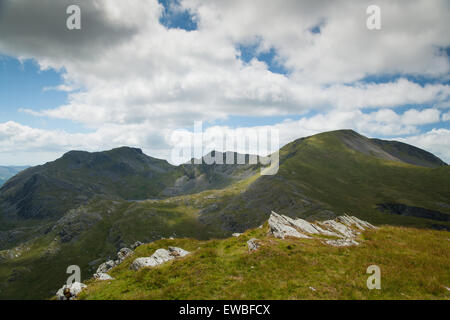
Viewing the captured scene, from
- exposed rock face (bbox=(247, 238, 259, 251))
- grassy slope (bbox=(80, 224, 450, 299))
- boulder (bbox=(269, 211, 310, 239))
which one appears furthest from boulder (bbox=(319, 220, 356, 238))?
exposed rock face (bbox=(247, 238, 259, 251))

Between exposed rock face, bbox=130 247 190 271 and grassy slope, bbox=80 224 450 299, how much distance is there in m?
2.76

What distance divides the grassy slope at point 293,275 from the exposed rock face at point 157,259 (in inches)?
109

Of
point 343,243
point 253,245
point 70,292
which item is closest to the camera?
point 70,292

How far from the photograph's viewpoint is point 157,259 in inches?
1128

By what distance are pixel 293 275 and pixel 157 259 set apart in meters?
17.9

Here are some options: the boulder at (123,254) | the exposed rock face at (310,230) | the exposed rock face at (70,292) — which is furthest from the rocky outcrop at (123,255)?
the exposed rock face at (310,230)

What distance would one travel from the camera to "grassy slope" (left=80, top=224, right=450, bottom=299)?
16.7 meters

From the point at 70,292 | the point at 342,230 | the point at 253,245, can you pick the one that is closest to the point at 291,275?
the point at 253,245

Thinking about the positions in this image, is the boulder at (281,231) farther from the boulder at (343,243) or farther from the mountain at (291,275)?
the boulder at (343,243)

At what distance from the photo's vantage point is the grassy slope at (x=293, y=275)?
16688 millimetres

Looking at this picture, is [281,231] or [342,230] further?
[342,230]

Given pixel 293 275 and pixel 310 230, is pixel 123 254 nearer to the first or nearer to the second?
pixel 310 230

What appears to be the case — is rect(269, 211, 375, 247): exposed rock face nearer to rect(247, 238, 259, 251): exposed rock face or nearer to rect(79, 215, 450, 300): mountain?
rect(79, 215, 450, 300): mountain
